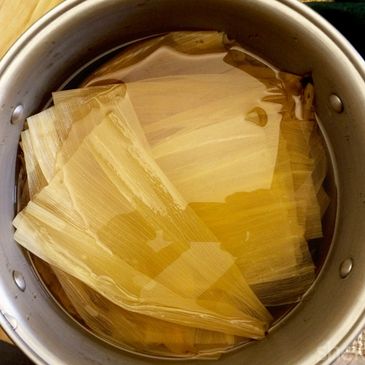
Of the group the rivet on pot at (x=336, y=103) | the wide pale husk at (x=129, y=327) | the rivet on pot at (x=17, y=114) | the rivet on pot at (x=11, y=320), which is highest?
the rivet on pot at (x=17, y=114)

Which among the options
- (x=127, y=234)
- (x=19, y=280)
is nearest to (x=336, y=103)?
(x=127, y=234)

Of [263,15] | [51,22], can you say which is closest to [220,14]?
[263,15]

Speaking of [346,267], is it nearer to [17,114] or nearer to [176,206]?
[176,206]

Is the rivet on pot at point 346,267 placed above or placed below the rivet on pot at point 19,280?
below

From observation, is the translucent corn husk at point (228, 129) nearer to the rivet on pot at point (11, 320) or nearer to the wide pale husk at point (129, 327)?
the wide pale husk at point (129, 327)

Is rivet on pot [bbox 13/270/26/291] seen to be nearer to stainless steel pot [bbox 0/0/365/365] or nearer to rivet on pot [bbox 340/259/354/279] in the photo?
stainless steel pot [bbox 0/0/365/365]

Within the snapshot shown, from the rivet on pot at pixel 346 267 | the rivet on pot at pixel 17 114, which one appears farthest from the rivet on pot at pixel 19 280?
the rivet on pot at pixel 346 267
